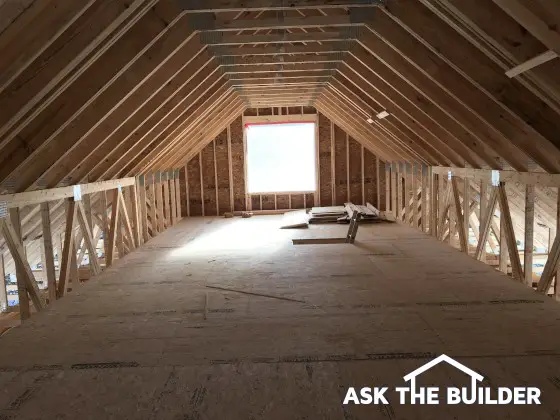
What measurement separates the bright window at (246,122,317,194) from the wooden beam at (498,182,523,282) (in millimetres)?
8460

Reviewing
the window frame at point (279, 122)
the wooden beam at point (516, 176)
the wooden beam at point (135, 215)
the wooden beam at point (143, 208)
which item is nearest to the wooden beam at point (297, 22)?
the wooden beam at point (516, 176)

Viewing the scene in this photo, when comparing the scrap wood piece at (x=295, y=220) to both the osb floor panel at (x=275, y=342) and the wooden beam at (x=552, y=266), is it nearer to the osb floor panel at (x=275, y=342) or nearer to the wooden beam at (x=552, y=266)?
the osb floor panel at (x=275, y=342)

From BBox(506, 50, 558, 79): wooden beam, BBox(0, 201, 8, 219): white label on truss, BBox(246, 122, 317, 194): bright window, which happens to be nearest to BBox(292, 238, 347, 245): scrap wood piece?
BBox(0, 201, 8, 219): white label on truss

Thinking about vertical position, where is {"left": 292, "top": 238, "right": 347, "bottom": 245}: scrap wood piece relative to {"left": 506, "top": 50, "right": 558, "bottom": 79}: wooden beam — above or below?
below

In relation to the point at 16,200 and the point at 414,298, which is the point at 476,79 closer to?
the point at 414,298

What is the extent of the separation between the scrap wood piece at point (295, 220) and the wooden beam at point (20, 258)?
6.28m

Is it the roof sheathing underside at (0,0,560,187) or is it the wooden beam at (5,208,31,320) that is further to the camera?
the wooden beam at (5,208,31,320)

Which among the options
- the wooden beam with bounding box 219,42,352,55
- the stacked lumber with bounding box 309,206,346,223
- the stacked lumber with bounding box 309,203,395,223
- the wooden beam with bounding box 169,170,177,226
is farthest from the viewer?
the wooden beam with bounding box 169,170,177,226

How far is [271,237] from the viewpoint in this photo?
9727 millimetres

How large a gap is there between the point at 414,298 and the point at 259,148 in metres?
10.3

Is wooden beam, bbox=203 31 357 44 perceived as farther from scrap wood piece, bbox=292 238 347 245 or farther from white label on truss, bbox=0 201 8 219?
scrap wood piece, bbox=292 238 347 245

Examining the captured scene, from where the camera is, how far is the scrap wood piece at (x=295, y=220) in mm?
11085

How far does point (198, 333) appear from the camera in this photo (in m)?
4.24

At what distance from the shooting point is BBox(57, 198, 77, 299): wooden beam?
6152 mm
